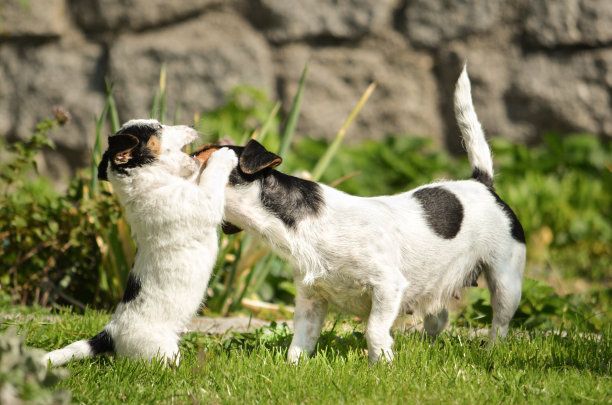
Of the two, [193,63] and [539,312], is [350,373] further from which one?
[193,63]

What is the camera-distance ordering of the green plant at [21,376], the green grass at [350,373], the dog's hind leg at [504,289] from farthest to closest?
the dog's hind leg at [504,289] < the green grass at [350,373] < the green plant at [21,376]

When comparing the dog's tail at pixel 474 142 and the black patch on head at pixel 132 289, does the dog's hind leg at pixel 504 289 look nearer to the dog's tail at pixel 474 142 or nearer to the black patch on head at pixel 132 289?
the dog's tail at pixel 474 142

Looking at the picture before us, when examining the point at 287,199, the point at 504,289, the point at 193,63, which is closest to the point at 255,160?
the point at 287,199

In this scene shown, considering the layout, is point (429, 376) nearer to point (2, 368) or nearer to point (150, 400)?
point (150, 400)

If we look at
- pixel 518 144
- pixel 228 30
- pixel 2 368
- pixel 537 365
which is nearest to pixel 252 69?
pixel 228 30

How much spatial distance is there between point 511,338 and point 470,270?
373 millimetres

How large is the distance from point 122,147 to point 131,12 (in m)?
4.22

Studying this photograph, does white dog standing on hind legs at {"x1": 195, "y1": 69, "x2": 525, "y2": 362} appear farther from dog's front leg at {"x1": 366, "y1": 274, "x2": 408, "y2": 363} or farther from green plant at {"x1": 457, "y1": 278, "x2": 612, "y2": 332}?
green plant at {"x1": 457, "y1": 278, "x2": 612, "y2": 332}

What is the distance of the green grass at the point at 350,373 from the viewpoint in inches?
92.7

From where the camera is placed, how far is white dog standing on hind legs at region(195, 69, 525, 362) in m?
2.78

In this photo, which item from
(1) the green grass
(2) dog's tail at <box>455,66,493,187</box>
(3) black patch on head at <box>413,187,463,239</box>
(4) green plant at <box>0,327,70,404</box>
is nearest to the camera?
(4) green plant at <box>0,327,70,404</box>

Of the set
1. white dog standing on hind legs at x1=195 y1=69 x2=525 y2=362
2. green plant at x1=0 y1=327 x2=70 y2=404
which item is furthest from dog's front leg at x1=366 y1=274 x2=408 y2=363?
green plant at x1=0 y1=327 x2=70 y2=404

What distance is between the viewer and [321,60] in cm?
650

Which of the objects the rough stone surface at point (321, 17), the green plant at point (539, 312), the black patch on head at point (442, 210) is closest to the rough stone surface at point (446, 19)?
the rough stone surface at point (321, 17)
